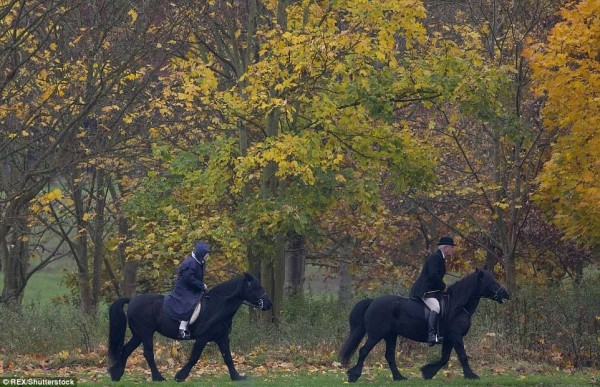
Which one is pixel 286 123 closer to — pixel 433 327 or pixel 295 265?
pixel 295 265

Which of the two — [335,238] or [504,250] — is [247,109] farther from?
[335,238]

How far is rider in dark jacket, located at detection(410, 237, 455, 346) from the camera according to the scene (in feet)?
51.3

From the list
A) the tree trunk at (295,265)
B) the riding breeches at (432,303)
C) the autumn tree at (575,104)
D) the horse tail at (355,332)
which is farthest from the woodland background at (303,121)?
the horse tail at (355,332)

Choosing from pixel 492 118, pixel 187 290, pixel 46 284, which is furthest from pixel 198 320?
pixel 46 284

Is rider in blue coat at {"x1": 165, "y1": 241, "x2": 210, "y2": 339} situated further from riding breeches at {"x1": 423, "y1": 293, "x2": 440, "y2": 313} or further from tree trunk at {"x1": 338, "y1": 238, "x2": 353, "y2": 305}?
tree trunk at {"x1": 338, "y1": 238, "x2": 353, "y2": 305}

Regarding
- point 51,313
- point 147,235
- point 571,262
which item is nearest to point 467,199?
point 571,262

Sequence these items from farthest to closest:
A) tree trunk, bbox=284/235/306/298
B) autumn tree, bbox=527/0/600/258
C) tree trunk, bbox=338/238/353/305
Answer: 1. tree trunk, bbox=338/238/353/305
2. tree trunk, bbox=284/235/306/298
3. autumn tree, bbox=527/0/600/258

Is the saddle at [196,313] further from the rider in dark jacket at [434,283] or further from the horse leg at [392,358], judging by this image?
the rider in dark jacket at [434,283]

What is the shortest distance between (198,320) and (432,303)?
145 inches

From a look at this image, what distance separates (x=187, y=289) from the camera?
15.7m

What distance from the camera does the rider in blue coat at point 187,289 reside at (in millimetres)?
15531

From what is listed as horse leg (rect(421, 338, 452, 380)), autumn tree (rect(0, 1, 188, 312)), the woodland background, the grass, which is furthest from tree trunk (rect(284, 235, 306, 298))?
the grass

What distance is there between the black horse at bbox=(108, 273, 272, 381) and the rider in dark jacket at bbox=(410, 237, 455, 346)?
8.00 ft

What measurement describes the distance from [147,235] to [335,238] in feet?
30.9
